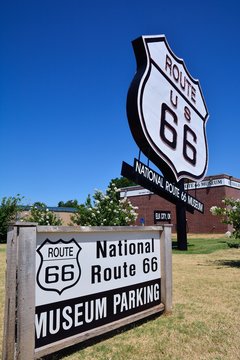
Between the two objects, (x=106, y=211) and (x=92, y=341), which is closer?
(x=92, y=341)

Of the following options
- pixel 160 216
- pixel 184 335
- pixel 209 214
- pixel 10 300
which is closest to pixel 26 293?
pixel 10 300

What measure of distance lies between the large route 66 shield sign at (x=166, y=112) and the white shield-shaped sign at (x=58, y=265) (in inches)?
346

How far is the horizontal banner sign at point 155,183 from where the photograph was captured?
1228cm

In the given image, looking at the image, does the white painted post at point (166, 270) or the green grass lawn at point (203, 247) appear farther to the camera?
the green grass lawn at point (203, 247)

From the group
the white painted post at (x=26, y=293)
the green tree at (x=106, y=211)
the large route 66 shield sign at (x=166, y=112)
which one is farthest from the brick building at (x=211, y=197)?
the white painted post at (x=26, y=293)

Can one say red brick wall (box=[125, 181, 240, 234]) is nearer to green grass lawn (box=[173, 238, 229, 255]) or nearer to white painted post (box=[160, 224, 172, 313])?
green grass lawn (box=[173, 238, 229, 255])

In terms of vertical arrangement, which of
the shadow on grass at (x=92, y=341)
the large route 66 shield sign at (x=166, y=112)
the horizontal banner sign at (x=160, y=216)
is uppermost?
the large route 66 shield sign at (x=166, y=112)

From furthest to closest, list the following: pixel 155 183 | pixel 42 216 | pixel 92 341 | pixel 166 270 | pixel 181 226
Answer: pixel 42 216
pixel 181 226
pixel 155 183
pixel 166 270
pixel 92 341

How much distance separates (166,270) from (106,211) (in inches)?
517

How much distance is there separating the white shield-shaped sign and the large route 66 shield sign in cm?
879

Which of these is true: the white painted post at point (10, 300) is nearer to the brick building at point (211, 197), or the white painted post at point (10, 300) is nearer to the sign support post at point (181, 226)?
the sign support post at point (181, 226)

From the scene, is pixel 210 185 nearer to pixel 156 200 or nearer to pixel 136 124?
pixel 156 200

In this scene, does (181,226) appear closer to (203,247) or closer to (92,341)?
(203,247)

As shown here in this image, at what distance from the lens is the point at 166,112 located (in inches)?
562
